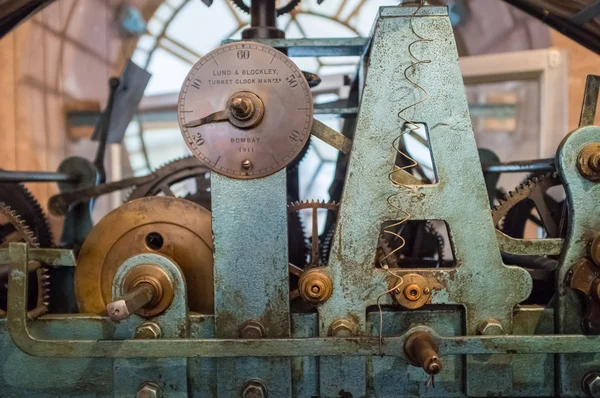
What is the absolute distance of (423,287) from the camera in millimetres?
1244

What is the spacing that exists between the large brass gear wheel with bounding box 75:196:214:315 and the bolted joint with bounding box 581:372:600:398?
3.52 ft

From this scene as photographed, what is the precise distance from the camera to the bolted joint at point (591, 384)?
4.14ft

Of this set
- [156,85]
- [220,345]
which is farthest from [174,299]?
[156,85]

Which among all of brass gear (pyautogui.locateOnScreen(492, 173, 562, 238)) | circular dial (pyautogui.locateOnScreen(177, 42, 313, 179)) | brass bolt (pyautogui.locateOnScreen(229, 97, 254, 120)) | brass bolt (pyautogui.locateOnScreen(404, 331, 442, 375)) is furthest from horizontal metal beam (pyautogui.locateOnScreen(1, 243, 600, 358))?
brass bolt (pyautogui.locateOnScreen(229, 97, 254, 120))

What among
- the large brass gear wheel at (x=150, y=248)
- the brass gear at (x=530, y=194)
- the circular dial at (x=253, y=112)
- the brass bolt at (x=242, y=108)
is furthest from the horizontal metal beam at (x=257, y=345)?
the brass bolt at (x=242, y=108)

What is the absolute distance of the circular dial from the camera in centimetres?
125

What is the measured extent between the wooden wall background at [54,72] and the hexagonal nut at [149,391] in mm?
1896

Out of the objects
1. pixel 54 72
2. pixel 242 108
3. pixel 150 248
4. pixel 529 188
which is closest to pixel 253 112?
pixel 242 108

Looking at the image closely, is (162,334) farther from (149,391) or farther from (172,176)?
(172,176)

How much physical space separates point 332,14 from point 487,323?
8.27 feet

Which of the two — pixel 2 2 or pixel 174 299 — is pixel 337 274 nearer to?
pixel 174 299

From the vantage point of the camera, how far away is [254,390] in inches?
50.0

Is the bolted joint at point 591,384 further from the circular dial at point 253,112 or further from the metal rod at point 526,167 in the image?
the circular dial at point 253,112

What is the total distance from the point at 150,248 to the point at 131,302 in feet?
1.17
